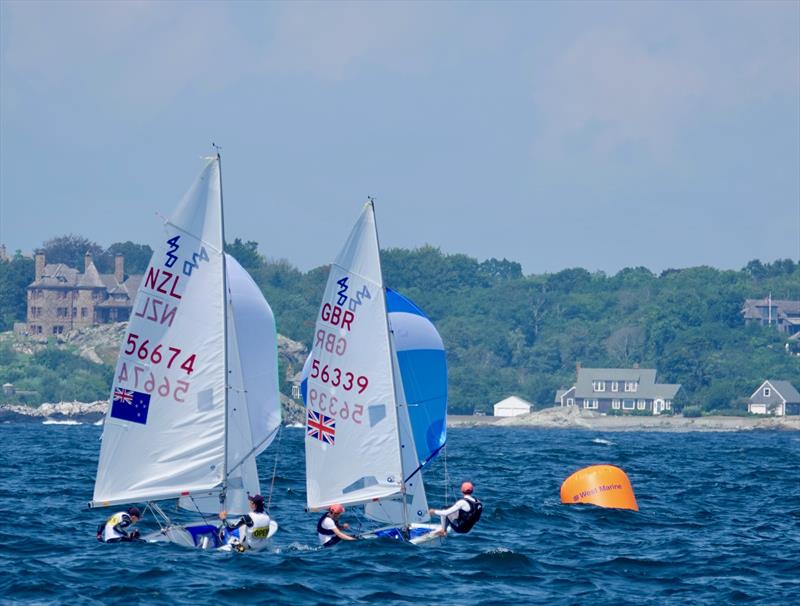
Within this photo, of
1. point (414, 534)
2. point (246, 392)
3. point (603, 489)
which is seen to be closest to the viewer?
point (246, 392)

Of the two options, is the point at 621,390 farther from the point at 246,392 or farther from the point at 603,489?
the point at 246,392

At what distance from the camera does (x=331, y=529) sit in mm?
28062

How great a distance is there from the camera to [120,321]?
195 metres

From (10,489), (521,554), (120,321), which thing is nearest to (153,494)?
(521,554)

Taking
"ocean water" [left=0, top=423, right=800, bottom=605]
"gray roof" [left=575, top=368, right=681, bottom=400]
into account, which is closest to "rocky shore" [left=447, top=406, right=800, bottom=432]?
"gray roof" [left=575, top=368, right=681, bottom=400]

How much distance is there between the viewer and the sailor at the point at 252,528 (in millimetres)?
27031

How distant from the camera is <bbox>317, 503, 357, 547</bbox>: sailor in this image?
28.0 meters

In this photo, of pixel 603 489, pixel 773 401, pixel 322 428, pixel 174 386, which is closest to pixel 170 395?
pixel 174 386

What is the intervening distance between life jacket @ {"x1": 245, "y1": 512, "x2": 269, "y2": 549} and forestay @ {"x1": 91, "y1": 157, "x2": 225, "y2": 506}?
939 mm

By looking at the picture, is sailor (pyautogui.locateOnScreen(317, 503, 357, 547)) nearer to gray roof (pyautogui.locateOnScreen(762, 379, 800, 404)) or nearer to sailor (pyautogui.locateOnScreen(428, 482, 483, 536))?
sailor (pyautogui.locateOnScreen(428, 482, 483, 536))

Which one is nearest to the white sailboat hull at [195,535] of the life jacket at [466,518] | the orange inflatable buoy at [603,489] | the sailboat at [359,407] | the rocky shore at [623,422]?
the sailboat at [359,407]

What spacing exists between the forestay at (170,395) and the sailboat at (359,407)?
1956mm

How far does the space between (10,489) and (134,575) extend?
18.8 m

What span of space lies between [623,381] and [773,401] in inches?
654
